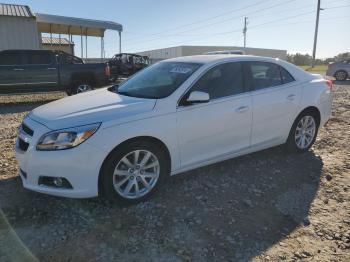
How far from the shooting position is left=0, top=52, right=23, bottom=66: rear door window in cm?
1083

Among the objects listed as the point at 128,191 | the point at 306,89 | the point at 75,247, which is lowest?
the point at 75,247

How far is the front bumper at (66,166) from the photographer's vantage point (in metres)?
3.32

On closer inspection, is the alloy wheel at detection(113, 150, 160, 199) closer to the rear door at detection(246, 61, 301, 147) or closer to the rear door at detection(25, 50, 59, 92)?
the rear door at detection(246, 61, 301, 147)

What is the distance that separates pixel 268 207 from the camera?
382 cm

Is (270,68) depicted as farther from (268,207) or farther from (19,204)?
(19,204)

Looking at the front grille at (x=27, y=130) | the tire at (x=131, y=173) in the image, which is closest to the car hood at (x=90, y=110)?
the front grille at (x=27, y=130)

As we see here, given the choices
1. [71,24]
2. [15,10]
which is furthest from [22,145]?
[71,24]

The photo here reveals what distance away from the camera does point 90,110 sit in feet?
12.1

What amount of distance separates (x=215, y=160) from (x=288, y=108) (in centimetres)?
147

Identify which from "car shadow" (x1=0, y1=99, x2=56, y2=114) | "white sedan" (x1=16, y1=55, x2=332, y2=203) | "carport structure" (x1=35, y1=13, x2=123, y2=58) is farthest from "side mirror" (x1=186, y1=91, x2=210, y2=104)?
"carport structure" (x1=35, y1=13, x2=123, y2=58)

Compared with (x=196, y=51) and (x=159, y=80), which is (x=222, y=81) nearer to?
(x=159, y=80)

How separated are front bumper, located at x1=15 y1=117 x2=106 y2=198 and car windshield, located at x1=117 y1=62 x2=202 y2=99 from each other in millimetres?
1095

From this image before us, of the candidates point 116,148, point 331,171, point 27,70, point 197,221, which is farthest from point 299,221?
point 27,70

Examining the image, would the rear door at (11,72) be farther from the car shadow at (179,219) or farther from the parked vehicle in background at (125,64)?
the parked vehicle in background at (125,64)
